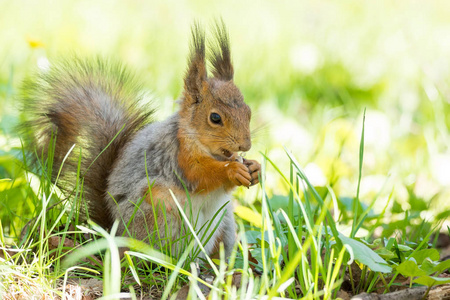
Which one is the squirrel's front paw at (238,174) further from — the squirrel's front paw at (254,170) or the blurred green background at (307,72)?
the blurred green background at (307,72)

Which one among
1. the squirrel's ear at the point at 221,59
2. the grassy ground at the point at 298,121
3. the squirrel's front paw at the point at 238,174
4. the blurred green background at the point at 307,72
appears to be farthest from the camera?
the blurred green background at the point at 307,72

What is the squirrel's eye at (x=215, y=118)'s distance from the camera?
164 centimetres

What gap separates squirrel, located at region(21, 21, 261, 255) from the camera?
1.59 metres

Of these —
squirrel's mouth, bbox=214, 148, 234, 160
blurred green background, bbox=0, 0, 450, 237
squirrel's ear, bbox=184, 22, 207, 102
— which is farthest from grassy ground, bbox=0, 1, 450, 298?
squirrel's ear, bbox=184, 22, 207, 102

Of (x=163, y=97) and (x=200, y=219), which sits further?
(x=163, y=97)

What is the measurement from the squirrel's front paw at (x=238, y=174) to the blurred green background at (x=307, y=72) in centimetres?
35

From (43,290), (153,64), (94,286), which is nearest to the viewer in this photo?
(43,290)

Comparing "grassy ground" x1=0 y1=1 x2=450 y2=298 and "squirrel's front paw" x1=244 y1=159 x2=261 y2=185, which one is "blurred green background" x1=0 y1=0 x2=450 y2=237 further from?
"squirrel's front paw" x1=244 y1=159 x2=261 y2=185

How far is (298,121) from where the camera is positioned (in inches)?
118

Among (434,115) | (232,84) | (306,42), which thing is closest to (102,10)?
(306,42)

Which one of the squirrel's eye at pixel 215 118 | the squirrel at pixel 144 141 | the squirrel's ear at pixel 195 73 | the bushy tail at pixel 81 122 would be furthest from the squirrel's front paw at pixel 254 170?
the bushy tail at pixel 81 122

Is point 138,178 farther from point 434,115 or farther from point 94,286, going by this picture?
point 434,115

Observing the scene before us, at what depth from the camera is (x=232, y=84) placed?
68.8 inches

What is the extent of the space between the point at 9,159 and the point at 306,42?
246 centimetres
